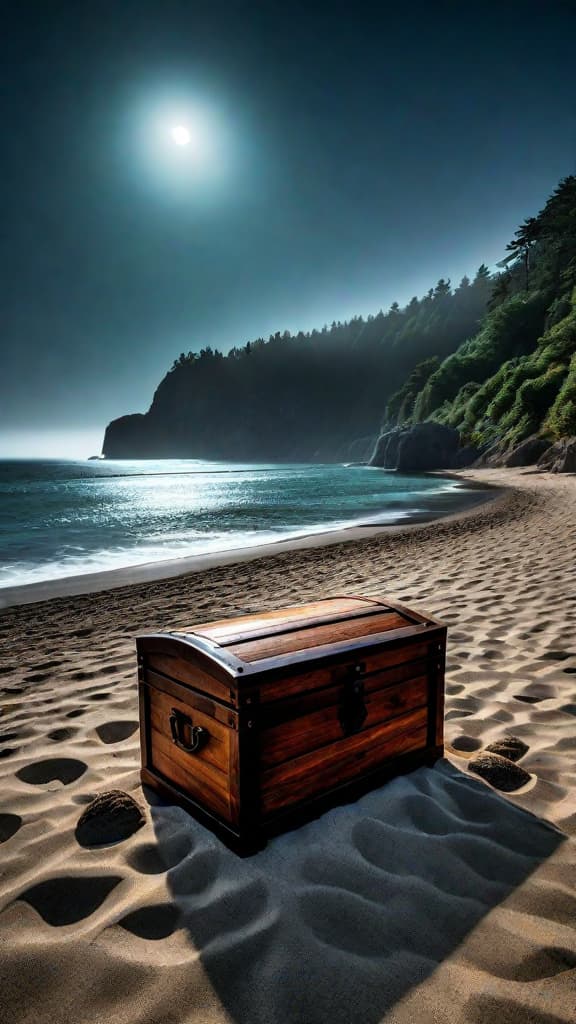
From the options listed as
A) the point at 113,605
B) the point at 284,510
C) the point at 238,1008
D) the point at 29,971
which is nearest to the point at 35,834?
the point at 29,971

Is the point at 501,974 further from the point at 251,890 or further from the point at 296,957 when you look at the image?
the point at 251,890

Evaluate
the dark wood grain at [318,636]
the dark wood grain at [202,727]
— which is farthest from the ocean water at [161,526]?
the dark wood grain at [318,636]

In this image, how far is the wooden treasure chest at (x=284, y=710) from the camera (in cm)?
201

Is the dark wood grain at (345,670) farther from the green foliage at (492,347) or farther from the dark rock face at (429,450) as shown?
the green foliage at (492,347)

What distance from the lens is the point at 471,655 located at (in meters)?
4.31

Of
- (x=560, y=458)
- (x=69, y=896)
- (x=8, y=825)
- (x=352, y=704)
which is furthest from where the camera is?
(x=560, y=458)

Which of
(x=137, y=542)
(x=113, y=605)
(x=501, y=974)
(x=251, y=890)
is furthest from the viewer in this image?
(x=137, y=542)

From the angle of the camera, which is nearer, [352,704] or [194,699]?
[194,699]

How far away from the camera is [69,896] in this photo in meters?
1.94

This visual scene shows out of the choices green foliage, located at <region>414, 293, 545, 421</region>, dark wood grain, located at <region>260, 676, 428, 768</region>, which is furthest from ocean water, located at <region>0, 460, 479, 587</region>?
green foliage, located at <region>414, 293, 545, 421</region>

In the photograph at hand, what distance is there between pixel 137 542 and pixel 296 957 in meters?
15.1

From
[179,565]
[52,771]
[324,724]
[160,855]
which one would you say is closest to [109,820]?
[160,855]

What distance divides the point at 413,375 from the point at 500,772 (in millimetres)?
83326

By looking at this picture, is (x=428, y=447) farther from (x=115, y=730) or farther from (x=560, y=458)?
(x=115, y=730)
